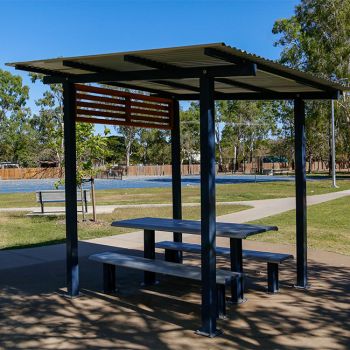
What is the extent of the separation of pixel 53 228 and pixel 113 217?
Result: 7.74 feet

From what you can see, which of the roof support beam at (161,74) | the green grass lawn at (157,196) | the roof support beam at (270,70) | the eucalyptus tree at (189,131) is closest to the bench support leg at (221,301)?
the roof support beam at (161,74)

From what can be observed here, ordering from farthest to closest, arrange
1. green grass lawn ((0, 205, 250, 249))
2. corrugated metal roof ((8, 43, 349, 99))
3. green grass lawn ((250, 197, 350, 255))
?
green grass lawn ((0, 205, 250, 249)) → green grass lawn ((250, 197, 350, 255)) → corrugated metal roof ((8, 43, 349, 99))

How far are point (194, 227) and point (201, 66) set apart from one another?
7.54 ft

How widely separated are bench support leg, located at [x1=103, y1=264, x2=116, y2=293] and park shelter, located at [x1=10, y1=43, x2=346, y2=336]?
355 mm

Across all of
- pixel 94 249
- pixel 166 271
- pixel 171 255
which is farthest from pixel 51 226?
pixel 166 271

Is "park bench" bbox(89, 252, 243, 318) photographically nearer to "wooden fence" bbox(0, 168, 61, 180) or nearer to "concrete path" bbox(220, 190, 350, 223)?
"concrete path" bbox(220, 190, 350, 223)

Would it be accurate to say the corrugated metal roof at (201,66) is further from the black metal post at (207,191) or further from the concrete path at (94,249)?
the concrete path at (94,249)

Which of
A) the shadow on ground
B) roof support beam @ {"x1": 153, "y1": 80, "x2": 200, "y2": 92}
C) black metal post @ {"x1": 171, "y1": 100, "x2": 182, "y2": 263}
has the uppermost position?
roof support beam @ {"x1": 153, "y1": 80, "x2": 200, "y2": 92}

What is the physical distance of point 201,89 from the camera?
4.85 m

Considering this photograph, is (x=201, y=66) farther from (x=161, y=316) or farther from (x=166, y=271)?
(x=161, y=316)

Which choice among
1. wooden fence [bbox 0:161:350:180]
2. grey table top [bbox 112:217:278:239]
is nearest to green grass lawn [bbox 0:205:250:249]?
grey table top [bbox 112:217:278:239]

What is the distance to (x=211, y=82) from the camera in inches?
192

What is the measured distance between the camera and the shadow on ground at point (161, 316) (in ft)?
15.0

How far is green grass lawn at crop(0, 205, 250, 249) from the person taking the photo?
10547 mm
